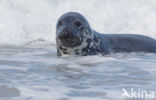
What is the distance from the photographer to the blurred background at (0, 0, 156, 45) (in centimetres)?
1095

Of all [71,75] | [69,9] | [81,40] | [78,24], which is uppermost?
[69,9]

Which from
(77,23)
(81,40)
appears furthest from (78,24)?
(81,40)

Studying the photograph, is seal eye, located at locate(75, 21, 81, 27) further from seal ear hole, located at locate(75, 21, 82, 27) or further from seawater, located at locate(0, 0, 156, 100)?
seawater, located at locate(0, 0, 156, 100)

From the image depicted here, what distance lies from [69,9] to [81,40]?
724cm

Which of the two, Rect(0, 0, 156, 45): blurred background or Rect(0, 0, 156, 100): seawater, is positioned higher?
Rect(0, 0, 156, 45): blurred background

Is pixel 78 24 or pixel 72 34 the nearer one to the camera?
pixel 72 34

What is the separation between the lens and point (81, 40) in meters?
6.38

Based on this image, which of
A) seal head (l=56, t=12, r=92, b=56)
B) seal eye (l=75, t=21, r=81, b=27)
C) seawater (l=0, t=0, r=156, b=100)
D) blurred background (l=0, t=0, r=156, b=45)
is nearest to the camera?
seawater (l=0, t=0, r=156, b=100)

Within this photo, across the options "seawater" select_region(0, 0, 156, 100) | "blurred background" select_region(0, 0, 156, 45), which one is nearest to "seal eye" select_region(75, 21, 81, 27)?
"seawater" select_region(0, 0, 156, 100)

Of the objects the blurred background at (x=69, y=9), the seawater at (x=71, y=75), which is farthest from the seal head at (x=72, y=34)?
the blurred background at (x=69, y=9)

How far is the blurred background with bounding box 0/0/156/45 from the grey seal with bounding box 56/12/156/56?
3575mm

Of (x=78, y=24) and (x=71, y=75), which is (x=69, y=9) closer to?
(x=78, y=24)

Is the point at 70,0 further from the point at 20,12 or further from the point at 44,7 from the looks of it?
the point at 20,12

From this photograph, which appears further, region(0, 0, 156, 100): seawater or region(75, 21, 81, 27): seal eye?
region(75, 21, 81, 27): seal eye
